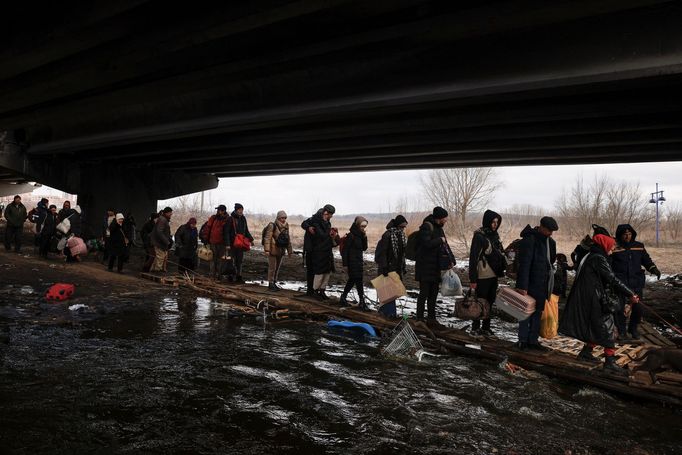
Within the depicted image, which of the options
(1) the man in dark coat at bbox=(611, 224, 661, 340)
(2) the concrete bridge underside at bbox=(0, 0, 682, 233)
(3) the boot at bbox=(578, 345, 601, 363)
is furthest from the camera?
(1) the man in dark coat at bbox=(611, 224, 661, 340)

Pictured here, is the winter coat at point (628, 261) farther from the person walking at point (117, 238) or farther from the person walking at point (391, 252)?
the person walking at point (117, 238)

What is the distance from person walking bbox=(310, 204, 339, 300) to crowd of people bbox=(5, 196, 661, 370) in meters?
0.02

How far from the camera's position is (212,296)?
35.8 feet

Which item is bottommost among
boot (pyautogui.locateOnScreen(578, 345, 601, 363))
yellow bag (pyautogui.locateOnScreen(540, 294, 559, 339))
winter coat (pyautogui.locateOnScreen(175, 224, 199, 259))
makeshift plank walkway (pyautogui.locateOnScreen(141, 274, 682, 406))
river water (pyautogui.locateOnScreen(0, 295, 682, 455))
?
river water (pyautogui.locateOnScreen(0, 295, 682, 455))

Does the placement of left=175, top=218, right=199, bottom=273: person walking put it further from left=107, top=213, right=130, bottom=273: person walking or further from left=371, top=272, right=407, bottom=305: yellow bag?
left=371, top=272, right=407, bottom=305: yellow bag

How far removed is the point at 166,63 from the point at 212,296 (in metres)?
5.64

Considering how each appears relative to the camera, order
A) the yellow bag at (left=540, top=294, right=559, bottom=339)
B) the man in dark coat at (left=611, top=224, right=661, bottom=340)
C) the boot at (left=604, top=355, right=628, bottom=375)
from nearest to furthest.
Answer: the boot at (left=604, top=355, right=628, bottom=375), the yellow bag at (left=540, top=294, right=559, bottom=339), the man in dark coat at (left=611, top=224, right=661, bottom=340)

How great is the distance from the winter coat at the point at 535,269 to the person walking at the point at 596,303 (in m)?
0.62

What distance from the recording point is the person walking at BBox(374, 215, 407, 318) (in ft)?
28.6

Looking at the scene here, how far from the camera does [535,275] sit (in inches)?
260

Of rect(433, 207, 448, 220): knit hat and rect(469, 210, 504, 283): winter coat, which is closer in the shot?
rect(469, 210, 504, 283): winter coat

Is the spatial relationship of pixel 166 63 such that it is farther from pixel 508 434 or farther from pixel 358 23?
pixel 508 434

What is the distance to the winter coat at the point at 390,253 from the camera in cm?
870

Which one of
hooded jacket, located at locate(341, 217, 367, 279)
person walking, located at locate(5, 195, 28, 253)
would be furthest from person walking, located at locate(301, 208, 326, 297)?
person walking, located at locate(5, 195, 28, 253)
